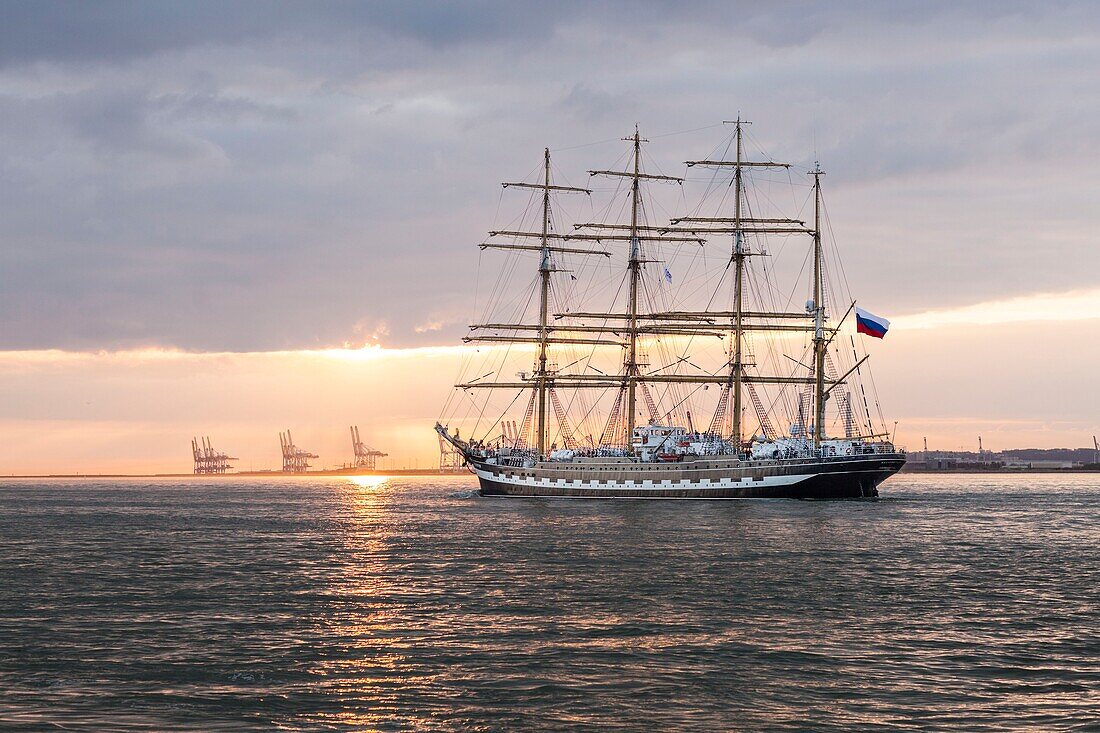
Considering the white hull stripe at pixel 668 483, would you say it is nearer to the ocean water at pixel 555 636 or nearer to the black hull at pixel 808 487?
the black hull at pixel 808 487

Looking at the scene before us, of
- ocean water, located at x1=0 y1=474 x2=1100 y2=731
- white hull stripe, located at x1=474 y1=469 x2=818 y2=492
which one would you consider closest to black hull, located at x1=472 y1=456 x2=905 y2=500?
white hull stripe, located at x1=474 y1=469 x2=818 y2=492

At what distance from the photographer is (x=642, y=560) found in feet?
192

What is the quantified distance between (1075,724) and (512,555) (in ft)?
135

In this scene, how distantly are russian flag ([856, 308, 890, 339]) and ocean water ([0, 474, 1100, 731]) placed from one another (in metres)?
52.9

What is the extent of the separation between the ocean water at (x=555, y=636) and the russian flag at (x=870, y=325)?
52915 millimetres

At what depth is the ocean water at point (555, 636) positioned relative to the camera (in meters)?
24.8

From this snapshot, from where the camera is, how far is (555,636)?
34188mm

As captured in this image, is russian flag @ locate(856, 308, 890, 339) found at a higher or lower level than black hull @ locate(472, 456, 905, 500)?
higher

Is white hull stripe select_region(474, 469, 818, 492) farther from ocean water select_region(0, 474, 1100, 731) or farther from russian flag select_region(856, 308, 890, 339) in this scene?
ocean water select_region(0, 474, 1100, 731)

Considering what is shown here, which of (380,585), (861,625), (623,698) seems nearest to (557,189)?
(380,585)

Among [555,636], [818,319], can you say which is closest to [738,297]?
[818,319]

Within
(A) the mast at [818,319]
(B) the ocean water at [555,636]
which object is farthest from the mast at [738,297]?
(B) the ocean water at [555,636]

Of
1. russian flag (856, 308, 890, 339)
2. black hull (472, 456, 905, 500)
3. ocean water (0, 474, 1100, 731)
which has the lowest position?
ocean water (0, 474, 1100, 731)

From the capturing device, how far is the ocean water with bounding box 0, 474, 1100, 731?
2475 cm
